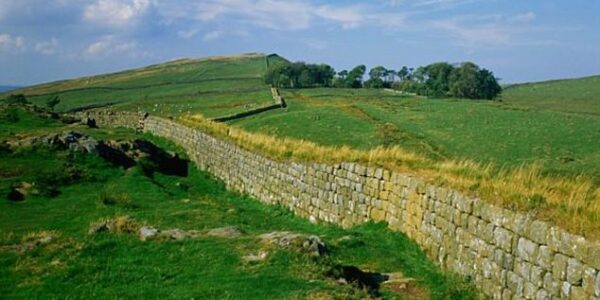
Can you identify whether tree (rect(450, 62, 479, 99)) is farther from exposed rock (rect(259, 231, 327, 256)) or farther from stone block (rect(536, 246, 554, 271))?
stone block (rect(536, 246, 554, 271))

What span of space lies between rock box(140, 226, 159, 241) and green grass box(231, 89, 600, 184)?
23.8 metres

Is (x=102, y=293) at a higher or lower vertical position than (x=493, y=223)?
lower

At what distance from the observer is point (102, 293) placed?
10266mm

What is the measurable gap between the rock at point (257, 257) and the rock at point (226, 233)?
76.4 inches

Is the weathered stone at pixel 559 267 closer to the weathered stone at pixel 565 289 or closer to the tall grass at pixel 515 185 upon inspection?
the weathered stone at pixel 565 289

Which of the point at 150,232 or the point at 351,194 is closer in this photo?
the point at 150,232

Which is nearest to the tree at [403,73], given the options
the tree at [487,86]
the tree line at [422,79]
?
the tree line at [422,79]

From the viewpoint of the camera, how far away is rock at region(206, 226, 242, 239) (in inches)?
565

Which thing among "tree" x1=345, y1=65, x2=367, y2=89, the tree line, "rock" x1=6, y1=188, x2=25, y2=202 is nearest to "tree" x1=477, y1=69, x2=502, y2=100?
the tree line

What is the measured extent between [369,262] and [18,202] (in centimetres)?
1251

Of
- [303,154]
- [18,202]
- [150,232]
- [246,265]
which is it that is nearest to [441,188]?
[246,265]

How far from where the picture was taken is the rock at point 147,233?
13.7 metres

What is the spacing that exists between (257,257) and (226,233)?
2700mm

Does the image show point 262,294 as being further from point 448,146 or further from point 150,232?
point 448,146
